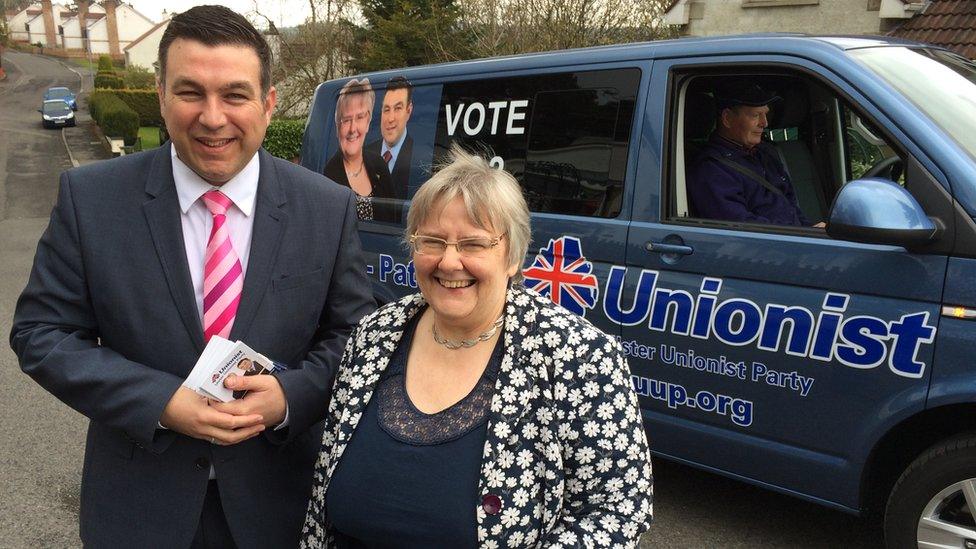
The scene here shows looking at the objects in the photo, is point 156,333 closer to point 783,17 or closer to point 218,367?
point 218,367

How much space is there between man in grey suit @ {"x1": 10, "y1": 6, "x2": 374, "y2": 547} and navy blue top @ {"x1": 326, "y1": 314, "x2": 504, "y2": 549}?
0.51 feet

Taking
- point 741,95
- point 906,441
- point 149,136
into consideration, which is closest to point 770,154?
point 741,95

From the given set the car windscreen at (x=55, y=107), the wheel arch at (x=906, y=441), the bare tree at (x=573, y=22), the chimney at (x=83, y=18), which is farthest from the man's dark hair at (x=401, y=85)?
the chimney at (x=83, y=18)

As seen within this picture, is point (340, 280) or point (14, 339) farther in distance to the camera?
point (340, 280)

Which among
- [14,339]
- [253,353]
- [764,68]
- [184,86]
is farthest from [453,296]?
[764,68]

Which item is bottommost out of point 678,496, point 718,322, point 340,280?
point 678,496

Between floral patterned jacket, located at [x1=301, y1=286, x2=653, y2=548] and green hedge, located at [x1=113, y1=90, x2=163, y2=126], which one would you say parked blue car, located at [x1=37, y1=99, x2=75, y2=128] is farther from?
floral patterned jacket, located at [x1=301, y1=286, x2=653, y2=548]

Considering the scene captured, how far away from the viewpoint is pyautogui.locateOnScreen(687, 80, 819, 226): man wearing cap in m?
3.55

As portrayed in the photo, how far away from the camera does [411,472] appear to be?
1686 millimetres

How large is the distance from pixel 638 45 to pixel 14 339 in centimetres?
288

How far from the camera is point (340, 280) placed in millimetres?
1886

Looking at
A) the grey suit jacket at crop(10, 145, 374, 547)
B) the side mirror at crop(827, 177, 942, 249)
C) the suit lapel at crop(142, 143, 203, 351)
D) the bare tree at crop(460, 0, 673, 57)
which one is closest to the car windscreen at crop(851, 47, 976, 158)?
the side mirror at crop(827, 177, 942, 249)

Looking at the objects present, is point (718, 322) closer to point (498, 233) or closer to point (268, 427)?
point (498, 233)

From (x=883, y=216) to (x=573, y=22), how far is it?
12.1 m
